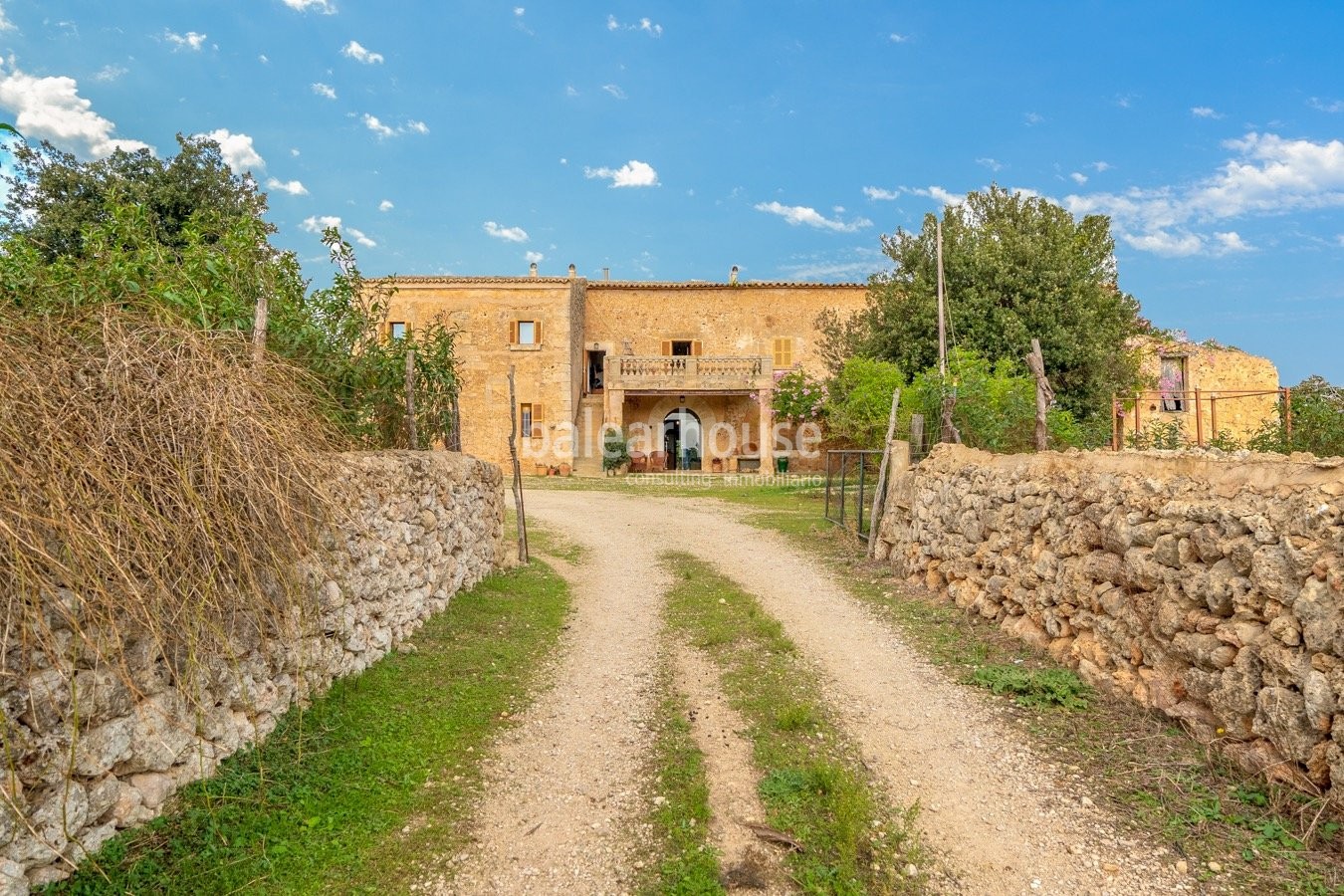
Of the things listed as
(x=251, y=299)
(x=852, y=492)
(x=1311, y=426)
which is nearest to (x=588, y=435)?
(x=852, y=492)

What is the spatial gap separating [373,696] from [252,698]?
3.67 feet

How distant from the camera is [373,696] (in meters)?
4.56

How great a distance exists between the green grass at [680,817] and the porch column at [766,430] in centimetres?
1983

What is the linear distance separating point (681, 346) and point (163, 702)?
85.6ft

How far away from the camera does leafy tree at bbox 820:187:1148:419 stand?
15734 mm

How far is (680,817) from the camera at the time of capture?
3.41 meters

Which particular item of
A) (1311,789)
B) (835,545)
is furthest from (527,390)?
(1311,789)

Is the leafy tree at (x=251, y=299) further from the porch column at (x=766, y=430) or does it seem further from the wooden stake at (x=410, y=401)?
the porch column at (x=766, y=430)

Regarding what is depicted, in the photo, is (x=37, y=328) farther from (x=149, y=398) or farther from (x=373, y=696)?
(x=373, y=696)

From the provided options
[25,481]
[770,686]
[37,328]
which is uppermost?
[37,328]

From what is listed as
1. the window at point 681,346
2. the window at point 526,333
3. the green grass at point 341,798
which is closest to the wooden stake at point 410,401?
the green grass at point 341,798

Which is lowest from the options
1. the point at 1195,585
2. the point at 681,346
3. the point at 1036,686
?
the point at 1036,686

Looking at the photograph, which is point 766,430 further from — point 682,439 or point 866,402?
point 866,402

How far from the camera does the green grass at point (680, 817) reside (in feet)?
9.64
